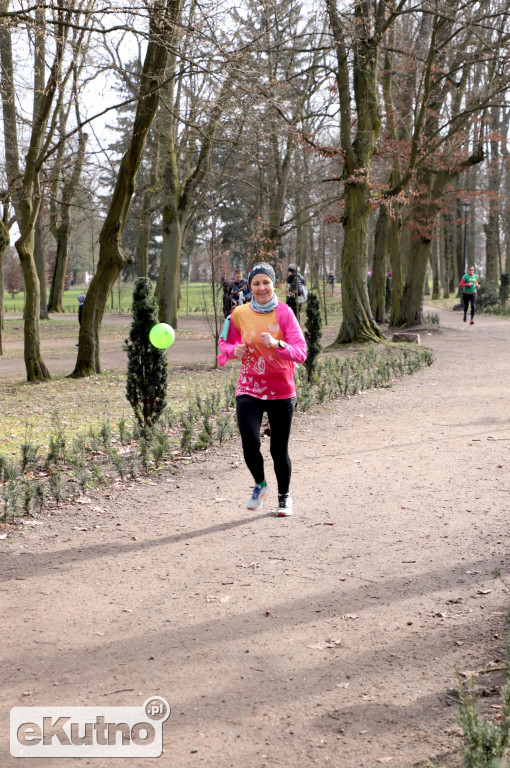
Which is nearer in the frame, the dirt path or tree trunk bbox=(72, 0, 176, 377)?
the dirt path

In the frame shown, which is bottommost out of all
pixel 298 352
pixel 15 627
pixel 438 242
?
pixel 15 627

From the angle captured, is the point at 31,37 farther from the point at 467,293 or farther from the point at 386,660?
the point at 467,293

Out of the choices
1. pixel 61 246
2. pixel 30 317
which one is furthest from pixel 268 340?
pixel 61 246

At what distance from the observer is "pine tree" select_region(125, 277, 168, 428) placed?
9.20 m

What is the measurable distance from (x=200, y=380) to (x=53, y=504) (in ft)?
28.3

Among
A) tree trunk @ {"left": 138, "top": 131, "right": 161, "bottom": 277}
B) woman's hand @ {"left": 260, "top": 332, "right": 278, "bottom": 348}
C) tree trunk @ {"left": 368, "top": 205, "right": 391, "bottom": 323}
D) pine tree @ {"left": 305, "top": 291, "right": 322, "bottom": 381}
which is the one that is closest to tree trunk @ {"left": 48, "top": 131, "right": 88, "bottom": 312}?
tree trunk @ {"left": 138, "top": 131, "right": 161, "bottom": 277}

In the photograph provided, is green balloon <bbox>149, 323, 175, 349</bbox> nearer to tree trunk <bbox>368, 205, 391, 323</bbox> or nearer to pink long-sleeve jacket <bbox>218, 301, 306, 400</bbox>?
pink long-sleeve jacket <bbox>218, 301, 306, 400</bbox>

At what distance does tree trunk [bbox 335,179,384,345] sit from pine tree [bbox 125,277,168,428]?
422 inches

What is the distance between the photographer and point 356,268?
1948 centimetres

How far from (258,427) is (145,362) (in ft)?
10.9

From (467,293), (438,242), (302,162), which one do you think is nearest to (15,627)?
(467,293)

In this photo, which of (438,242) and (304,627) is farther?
(438,242)

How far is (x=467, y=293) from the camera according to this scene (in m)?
27.1

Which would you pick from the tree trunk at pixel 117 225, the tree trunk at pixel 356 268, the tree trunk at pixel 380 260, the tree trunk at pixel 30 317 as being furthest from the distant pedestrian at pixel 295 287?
the tree trunk at pixel 380 260
